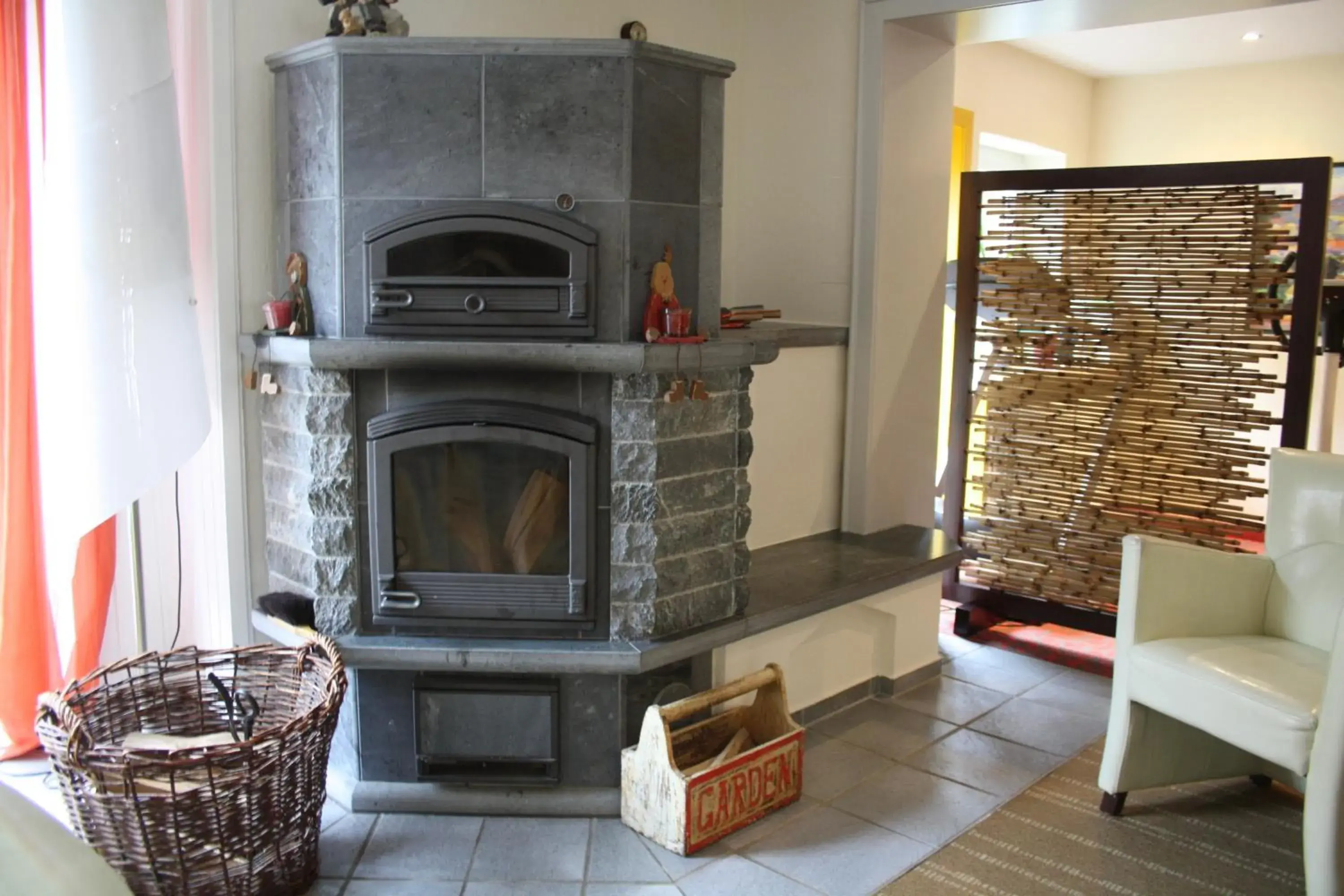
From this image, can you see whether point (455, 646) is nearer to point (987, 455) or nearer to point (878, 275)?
point (878, 275)

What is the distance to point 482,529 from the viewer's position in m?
2.67

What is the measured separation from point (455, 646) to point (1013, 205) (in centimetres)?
252

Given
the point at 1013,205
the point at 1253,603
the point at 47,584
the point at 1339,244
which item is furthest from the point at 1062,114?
the point at 47,584

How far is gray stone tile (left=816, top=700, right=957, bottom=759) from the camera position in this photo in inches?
122

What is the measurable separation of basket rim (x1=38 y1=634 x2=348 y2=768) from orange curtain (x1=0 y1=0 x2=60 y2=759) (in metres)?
0.44

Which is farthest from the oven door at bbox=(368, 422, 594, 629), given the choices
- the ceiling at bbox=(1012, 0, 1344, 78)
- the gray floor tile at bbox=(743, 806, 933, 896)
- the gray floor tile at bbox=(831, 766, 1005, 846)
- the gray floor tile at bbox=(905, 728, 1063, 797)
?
the ceiling at bbox=(1012, 0, 1344, 78)

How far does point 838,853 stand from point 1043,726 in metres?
1.03

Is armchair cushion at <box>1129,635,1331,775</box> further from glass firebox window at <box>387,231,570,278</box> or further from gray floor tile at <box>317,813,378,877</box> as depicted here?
gray floor tile at <box>317,813,378,877</box>

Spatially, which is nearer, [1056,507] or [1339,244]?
[1056,507]

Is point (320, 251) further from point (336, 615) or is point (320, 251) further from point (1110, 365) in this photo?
point (1110, 365)

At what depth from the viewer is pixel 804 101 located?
146 inches

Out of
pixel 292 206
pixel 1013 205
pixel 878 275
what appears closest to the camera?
pixel 292 206

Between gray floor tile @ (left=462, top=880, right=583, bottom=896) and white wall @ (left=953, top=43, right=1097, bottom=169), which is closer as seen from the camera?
gray floor tile @ (left=462, top=880, right=583, bottom=896)

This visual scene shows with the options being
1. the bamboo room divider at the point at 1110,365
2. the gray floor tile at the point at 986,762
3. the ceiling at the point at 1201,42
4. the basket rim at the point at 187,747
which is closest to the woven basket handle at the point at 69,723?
the basket rim at the point at 187,747
